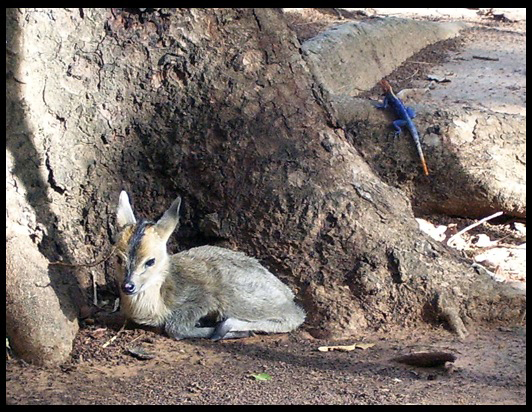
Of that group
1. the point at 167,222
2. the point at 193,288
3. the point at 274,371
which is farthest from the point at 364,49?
the point at 274,371

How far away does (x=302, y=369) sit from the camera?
5.55m

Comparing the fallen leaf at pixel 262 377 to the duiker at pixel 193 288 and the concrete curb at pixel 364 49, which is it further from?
the concrete curb at pixel 364 49

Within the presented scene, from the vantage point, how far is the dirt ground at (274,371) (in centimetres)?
507

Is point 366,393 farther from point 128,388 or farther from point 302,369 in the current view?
point 128,388

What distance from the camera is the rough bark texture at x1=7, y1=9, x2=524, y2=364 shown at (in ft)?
20.4

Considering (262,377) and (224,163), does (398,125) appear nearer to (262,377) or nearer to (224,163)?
(224,163)

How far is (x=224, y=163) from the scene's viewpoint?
654cm

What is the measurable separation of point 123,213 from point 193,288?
2.36ft

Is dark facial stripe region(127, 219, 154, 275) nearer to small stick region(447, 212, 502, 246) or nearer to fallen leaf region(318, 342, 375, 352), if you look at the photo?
fallen leaf region(318, 342, 375, 352)

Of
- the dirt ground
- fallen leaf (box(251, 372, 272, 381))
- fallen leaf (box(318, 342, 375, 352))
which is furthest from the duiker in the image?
fallen leaf (box(251, 372, 272, 381))

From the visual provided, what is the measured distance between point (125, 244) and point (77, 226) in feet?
1.69

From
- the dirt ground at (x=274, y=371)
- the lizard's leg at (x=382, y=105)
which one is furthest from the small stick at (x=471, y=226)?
the dirt ground at (x=274, y=371)

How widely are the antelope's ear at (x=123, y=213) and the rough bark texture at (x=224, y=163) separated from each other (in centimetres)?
31
